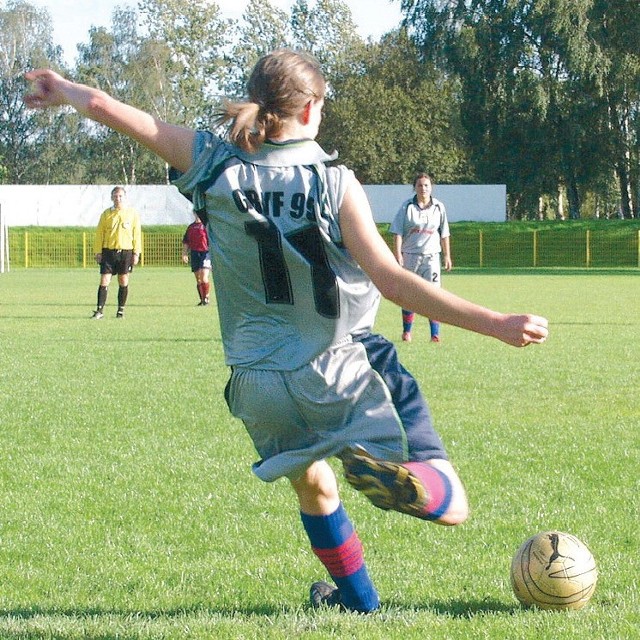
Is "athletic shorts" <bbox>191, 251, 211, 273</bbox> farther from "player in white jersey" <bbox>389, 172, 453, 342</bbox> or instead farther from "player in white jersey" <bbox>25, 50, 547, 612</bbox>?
"player in white jersey" <bbox>25, 50, 547, 612</bbox>

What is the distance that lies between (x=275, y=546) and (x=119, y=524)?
0.80 metres

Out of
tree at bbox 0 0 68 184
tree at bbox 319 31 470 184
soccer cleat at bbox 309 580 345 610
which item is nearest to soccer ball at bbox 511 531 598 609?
soccer cleat at bbox 309 580 345 610

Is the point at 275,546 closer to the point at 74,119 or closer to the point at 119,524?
the point at 119,524

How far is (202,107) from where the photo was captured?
2677 inches

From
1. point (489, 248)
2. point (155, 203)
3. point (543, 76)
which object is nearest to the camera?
point (489, 248)

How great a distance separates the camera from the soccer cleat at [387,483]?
10.4ft

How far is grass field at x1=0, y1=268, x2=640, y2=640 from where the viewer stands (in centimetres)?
372

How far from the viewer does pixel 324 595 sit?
388 centimetres

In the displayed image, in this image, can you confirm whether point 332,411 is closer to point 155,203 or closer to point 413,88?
point 155,203

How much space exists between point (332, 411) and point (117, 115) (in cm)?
107

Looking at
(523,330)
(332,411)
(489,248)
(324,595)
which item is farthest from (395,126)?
(523,330)

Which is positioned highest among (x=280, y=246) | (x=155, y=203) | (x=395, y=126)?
(x=395, y=126)

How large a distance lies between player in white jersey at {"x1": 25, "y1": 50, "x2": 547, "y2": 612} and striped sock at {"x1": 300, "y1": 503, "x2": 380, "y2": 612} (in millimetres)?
323

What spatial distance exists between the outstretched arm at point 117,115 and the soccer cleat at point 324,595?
1560mm
